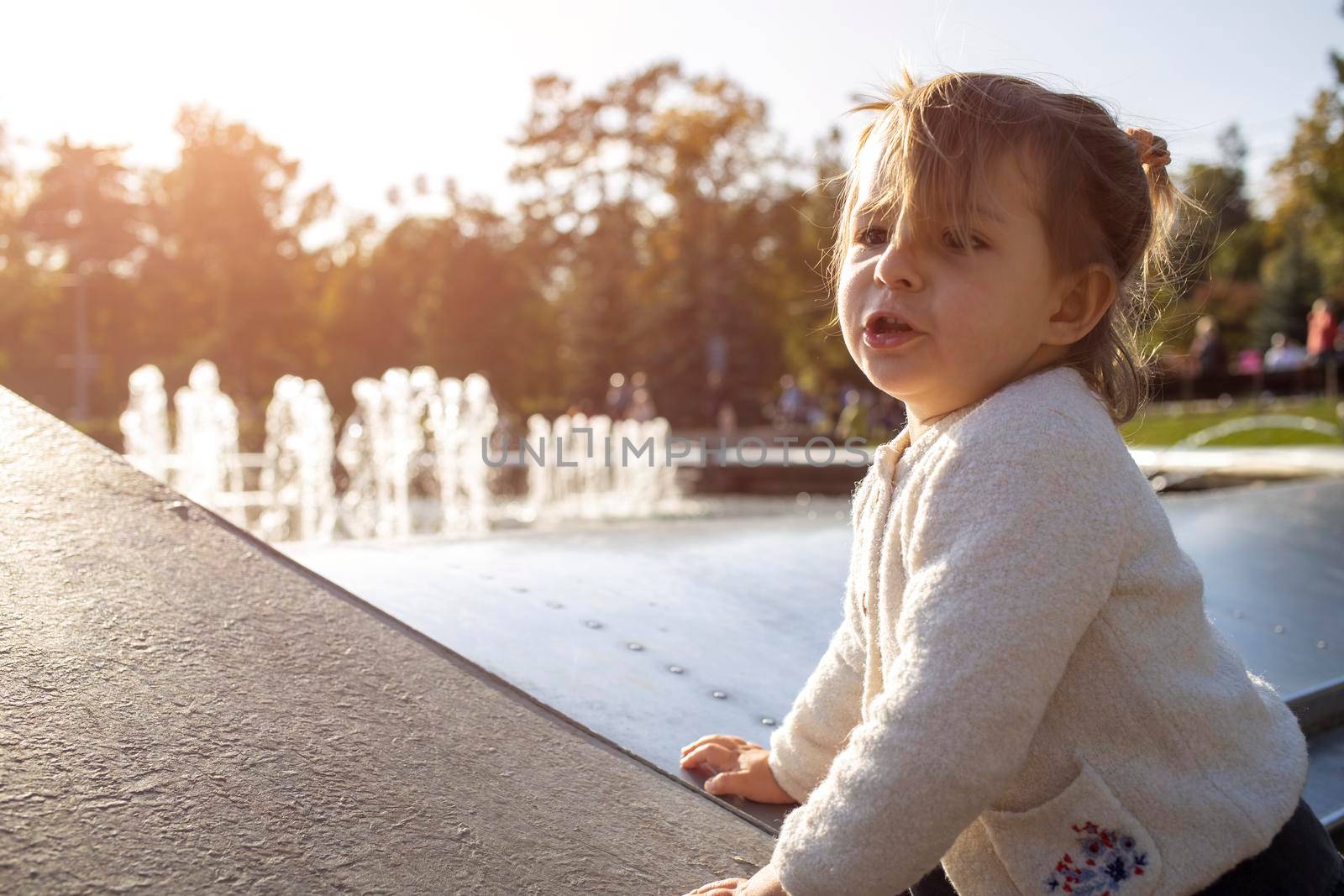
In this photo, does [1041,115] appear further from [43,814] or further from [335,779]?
[43,814]

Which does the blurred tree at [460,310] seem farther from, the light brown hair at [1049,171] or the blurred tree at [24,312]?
the light brown hair at [1049,171]

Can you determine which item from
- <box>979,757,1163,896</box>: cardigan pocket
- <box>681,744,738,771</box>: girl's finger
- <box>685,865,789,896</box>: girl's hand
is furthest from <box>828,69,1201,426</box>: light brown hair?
<box>681,744,738,771</box>: girl's finger

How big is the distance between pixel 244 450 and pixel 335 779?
1660 cm

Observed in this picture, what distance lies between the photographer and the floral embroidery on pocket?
1.05 m

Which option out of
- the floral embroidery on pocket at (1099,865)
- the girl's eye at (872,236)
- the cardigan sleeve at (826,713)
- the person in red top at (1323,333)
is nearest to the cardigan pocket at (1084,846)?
the floral embroidery on pocket at (1099,865)

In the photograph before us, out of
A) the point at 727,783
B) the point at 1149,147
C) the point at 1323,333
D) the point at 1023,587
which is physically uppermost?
the point at 1149,147

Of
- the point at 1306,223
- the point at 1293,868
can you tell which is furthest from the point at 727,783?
the point at 1306,223

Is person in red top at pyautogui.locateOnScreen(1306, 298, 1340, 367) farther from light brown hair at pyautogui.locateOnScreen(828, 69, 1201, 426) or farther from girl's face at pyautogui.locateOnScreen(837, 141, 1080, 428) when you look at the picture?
girl's face at pyautogui.locateOnScreen(837, 141, 1080, 428)

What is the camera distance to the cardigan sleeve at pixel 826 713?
141cm

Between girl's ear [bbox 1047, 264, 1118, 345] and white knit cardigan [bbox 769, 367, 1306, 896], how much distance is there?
56mm

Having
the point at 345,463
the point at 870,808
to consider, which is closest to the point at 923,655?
the point at 870,808

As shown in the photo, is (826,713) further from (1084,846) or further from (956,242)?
(956,242)

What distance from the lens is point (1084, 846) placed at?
1.06 meters

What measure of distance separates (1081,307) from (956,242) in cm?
17
